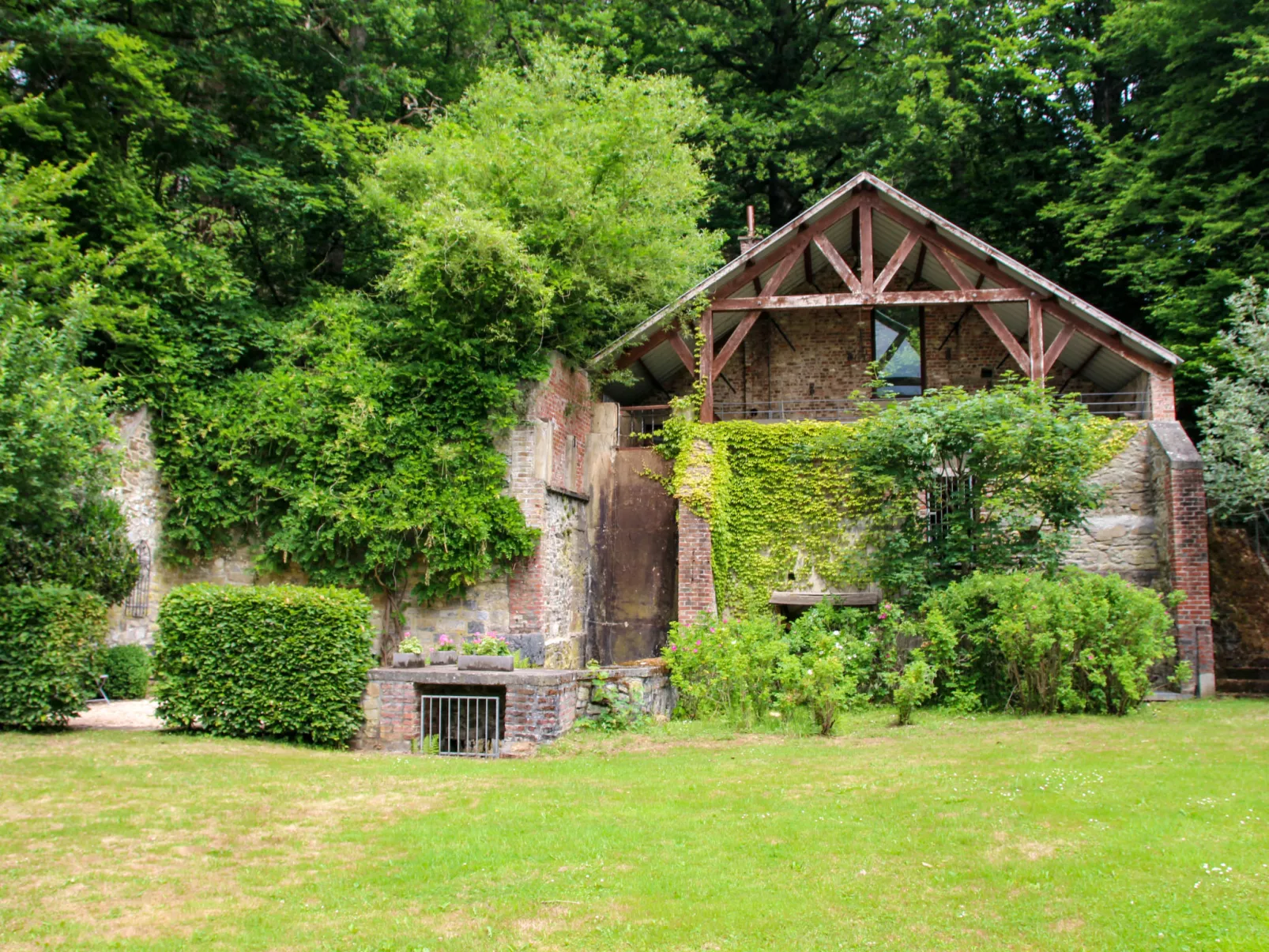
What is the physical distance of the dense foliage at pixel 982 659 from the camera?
11555 mm

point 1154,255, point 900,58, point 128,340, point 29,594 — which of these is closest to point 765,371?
point 1154,255

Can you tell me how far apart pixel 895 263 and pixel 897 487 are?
→ 4.05 meters

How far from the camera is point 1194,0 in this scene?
18688 mm

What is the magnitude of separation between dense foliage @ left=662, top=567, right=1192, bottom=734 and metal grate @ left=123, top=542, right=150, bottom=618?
8.24 metres

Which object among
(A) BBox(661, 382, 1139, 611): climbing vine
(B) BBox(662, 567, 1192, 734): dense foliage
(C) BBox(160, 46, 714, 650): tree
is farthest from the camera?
(C) BBox(160, 46, 714, 650): tree

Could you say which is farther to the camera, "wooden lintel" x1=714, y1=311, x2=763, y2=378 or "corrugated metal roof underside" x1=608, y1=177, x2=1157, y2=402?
"corrugated metal roof underside" x1=608, y1=177, x2=1157, y2=402

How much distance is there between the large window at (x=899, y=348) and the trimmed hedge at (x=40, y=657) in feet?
47.1

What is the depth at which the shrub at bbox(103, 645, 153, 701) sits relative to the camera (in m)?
14.0

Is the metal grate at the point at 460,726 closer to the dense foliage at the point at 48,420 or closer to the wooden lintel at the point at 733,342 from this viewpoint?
the dense foliage at the point at 48,420

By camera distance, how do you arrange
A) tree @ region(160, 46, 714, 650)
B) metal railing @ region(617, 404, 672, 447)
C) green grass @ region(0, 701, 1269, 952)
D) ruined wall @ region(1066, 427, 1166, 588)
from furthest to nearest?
1. metal railing @ region(617, 404, 672, 447)
2. ruined wall @ region(1066, 427, 1166, 588)
3. tree @ region(160, 46, 714, 650)
4. green grass @ region(0, 701, 1269, 952)

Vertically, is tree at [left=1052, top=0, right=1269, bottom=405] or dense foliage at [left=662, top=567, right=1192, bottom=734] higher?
tree at [left=1052, top=0, right=1269, bottom=405]

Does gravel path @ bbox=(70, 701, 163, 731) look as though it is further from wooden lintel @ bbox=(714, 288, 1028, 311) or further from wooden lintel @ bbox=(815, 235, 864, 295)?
wooden lintel @ bbox=(815, 235, 864, 295)

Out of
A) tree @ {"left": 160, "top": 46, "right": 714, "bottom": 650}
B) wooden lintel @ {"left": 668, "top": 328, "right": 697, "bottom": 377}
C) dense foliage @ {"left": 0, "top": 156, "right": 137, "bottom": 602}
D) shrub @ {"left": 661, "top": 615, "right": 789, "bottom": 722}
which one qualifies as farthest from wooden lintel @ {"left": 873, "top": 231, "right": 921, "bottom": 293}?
dense foliage @ {"left": 0, "top": 156, "right": 137, "bottom": 602}

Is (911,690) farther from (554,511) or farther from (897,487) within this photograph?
(554,511)
